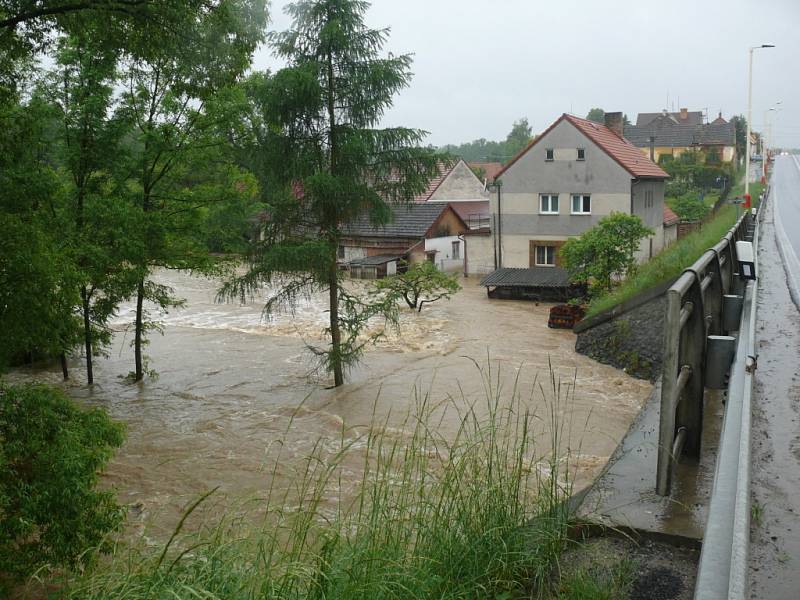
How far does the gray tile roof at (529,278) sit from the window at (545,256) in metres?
2.20

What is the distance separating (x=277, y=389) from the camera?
18938 mm

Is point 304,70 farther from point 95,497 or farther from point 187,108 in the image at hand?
point 95,497

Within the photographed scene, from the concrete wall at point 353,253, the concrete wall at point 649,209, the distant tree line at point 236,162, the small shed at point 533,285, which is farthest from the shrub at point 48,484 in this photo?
the concrete wall at point 353,253

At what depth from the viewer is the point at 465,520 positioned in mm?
3531

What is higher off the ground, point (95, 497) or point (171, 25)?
point (171, 25)

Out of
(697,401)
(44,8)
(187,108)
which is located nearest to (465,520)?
(697,401)

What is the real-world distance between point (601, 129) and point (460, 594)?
3823 cm

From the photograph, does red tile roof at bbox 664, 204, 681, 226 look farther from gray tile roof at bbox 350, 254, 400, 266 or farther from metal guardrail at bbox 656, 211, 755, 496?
metal guardrail at bbox 656, 211, 755, 496

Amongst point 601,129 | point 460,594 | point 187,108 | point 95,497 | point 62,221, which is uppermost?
point 601,129

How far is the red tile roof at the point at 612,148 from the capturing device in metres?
34.9

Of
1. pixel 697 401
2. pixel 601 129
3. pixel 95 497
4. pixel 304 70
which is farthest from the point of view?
pixel 601 129

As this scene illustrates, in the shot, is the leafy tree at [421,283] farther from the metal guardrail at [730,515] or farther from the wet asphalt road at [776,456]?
the metal guardrail at [730,515]

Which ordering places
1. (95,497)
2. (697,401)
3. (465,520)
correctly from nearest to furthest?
(465,520), (697,401), (95,497)

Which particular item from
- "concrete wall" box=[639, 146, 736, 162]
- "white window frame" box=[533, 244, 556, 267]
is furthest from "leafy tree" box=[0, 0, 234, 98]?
"concrete wall" box=[639, 146, 736, 162]
